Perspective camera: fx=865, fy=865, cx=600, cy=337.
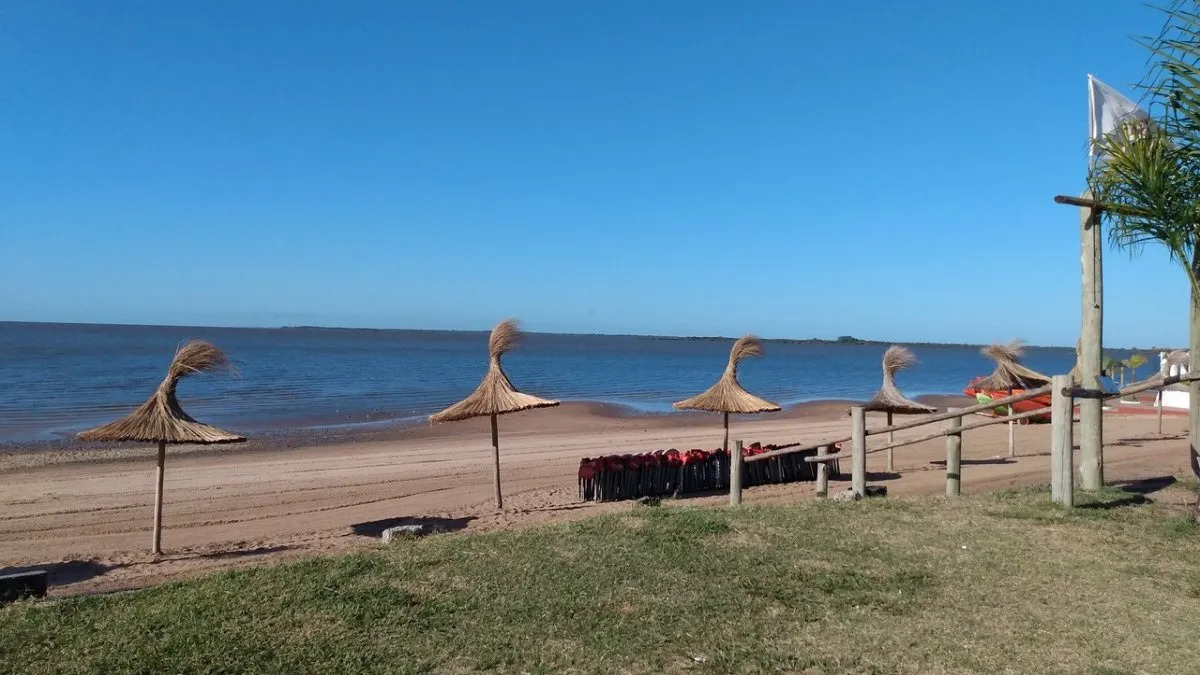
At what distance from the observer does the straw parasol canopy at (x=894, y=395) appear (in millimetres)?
16016

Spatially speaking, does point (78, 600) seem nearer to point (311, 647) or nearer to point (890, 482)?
point (311, 647)

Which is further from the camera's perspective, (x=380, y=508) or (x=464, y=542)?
(x=380, y=508)

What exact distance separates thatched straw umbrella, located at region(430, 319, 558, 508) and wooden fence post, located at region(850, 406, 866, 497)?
416cm

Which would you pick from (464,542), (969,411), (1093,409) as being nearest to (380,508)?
(464,542)

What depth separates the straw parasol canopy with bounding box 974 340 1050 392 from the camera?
59.6ft

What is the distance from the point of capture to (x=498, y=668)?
14.5 feet

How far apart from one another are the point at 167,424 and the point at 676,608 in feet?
22.5

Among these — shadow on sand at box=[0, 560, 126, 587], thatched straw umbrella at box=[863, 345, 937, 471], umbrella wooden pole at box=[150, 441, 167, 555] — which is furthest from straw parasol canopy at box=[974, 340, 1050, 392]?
shadow on sand at box=[0, 560, 126, 587]

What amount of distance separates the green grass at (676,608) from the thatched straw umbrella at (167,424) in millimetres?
3913

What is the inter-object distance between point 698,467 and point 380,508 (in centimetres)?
497

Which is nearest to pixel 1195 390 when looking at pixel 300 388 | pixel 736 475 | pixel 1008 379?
pixel 736 475

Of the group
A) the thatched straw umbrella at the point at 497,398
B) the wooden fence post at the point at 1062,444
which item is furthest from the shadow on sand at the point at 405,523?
the wooden fence post at the point at 1062,444

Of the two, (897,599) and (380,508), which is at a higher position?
(897,599)

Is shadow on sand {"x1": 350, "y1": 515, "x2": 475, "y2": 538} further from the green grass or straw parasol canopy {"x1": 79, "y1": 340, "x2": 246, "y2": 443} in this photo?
the green grass
